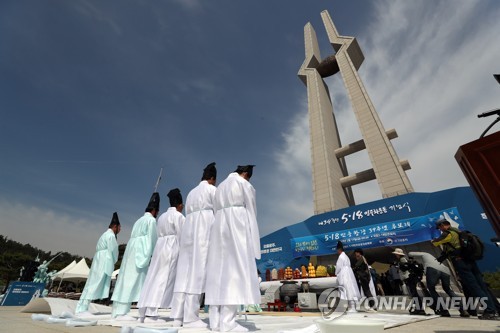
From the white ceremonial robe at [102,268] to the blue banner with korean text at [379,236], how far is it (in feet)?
38.8

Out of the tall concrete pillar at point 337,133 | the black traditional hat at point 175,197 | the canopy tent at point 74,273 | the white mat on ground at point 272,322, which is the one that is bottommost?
the white mat on ground at point 272,322

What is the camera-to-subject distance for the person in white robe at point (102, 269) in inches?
211

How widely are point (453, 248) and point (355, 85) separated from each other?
2167 cm

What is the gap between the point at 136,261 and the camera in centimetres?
487

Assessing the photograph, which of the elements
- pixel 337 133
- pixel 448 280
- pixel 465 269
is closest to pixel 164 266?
pixel 465 269

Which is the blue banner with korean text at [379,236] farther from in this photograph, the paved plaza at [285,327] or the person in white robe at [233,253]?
the person in white robe at [233,253]

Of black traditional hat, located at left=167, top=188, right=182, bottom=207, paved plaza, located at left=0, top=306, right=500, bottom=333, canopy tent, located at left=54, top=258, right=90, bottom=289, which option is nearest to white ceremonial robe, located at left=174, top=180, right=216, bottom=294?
paved plaza, located at left=0, top=306, right=500, bottom=333

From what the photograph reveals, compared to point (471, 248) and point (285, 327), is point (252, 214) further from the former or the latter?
point (471, 248)

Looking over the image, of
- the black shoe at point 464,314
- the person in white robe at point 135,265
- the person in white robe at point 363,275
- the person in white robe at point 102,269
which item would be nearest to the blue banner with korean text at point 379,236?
the person in white robe at point 363,275

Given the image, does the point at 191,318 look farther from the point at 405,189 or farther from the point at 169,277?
the point at 405,189

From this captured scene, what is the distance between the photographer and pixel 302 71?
2847 centimetres

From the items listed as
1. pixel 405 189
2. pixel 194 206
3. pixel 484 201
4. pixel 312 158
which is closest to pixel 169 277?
pixel 194 206

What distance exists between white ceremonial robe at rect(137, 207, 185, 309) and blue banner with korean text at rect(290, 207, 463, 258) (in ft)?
36.8

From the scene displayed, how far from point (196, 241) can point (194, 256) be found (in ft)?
0.67
